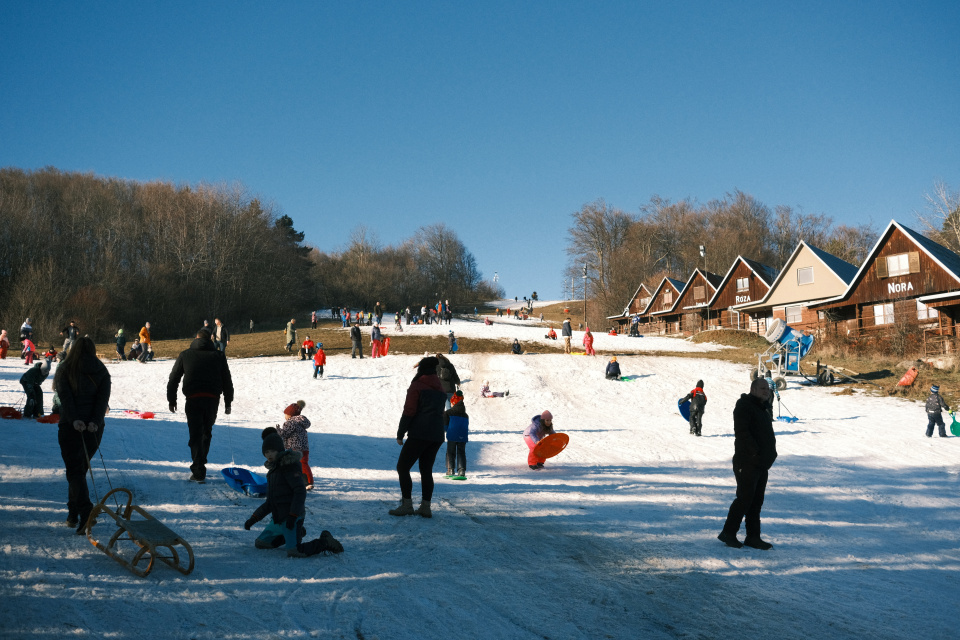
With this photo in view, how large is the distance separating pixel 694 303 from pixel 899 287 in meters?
21.3

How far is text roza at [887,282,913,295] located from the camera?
36406 millimetres

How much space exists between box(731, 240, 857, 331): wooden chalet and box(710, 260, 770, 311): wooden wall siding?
2.36 m

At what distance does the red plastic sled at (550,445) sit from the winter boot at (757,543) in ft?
17.0

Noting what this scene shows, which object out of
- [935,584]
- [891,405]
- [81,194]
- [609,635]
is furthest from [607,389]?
[81,194]

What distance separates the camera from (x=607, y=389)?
2405 centimetres

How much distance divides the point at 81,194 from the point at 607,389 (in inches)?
2250

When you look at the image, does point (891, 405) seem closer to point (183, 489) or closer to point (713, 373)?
point (713, 373)

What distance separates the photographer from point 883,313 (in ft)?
126

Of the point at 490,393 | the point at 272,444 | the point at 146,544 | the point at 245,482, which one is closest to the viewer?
the point at 146,544

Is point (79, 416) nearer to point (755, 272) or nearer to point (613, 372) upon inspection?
point (613, 372)

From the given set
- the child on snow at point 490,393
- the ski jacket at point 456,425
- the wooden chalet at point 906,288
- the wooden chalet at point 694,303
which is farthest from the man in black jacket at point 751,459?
the wooden chalet at point 694,303

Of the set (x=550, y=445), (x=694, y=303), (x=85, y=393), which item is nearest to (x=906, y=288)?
(x=694, y=303)

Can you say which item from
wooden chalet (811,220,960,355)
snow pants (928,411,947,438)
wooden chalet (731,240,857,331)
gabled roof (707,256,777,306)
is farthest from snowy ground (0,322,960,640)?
gabled roof (707,256,777,306)

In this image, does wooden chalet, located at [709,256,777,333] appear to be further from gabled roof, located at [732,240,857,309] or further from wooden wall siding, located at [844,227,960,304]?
wooden wall siding, located at [844,227,960,304]
